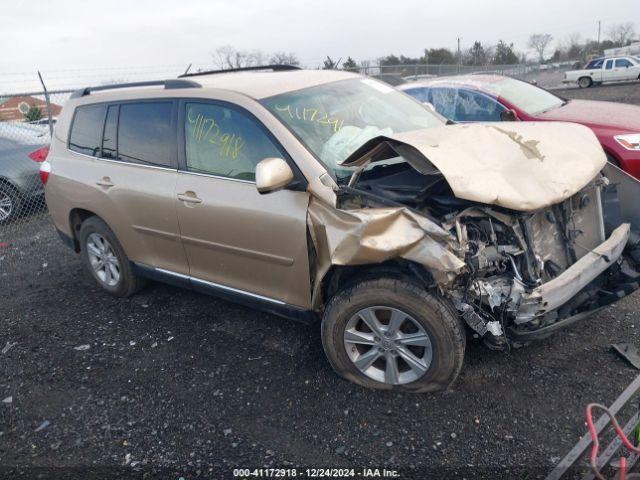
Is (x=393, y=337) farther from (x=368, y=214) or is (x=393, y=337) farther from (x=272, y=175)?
(x=272, y=175)

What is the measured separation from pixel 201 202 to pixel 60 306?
2.17 meters

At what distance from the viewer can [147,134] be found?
357 cm

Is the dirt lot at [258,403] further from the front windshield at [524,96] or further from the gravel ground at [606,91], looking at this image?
the gravel ground at [606,91]

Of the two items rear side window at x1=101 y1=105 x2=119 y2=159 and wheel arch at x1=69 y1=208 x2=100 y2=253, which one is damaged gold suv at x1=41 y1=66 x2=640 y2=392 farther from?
wheel arch at x1=69 y1=208 x2=100 y2=253

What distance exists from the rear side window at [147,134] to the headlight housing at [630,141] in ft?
14.3

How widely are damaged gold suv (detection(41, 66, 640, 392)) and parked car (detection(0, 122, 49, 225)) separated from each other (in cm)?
420

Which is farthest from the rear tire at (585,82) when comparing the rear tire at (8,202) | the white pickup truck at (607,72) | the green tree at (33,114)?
the rear tire at (8,202)

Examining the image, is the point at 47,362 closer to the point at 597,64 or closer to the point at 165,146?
the point at 165,146

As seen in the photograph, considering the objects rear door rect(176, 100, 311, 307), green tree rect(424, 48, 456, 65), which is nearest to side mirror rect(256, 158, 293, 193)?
rear door rect(176, 100, 311, 307)

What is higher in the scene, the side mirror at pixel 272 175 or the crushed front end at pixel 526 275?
the side mirror at pixel 272 175

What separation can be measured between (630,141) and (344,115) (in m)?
3.34

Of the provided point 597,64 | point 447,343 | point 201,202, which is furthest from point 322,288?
point 597,64

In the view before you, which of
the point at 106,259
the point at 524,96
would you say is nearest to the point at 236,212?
the point at 106,259

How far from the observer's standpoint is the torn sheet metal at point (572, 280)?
2.35m
